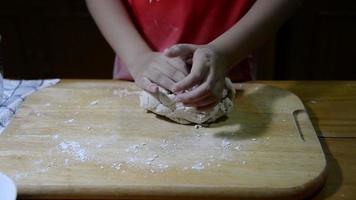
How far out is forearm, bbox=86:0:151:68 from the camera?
0.95 metres

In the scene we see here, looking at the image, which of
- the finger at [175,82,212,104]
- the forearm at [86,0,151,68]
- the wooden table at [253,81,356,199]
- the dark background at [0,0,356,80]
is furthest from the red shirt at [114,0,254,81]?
the dark background at [0,0,356,80]

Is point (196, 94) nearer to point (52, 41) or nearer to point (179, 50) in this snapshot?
point (179, 50)

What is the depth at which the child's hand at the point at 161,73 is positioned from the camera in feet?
2.77

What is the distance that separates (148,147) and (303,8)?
1.29 metres

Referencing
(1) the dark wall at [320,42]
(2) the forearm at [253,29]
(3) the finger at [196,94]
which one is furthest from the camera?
(1) the dark wall at [320,42]

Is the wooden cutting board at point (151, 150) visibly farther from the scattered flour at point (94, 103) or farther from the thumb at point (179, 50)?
the thumb at point (179, 50)

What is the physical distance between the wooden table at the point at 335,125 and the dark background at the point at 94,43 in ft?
2.78

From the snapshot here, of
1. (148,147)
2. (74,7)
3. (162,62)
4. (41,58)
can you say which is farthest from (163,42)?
A: (41,58)

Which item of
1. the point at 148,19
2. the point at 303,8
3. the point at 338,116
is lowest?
the point at 303,8

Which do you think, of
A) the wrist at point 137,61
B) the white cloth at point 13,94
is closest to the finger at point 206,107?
the wrist at point 137,61

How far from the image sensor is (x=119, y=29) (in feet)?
3.24

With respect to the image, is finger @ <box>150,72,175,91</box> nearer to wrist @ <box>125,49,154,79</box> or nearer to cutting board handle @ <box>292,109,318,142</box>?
wrist @ <box>125,49,154,79</box>

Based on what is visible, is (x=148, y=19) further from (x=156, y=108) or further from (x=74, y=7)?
(x=74, y=7)

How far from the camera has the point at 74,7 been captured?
1887 millimetres
